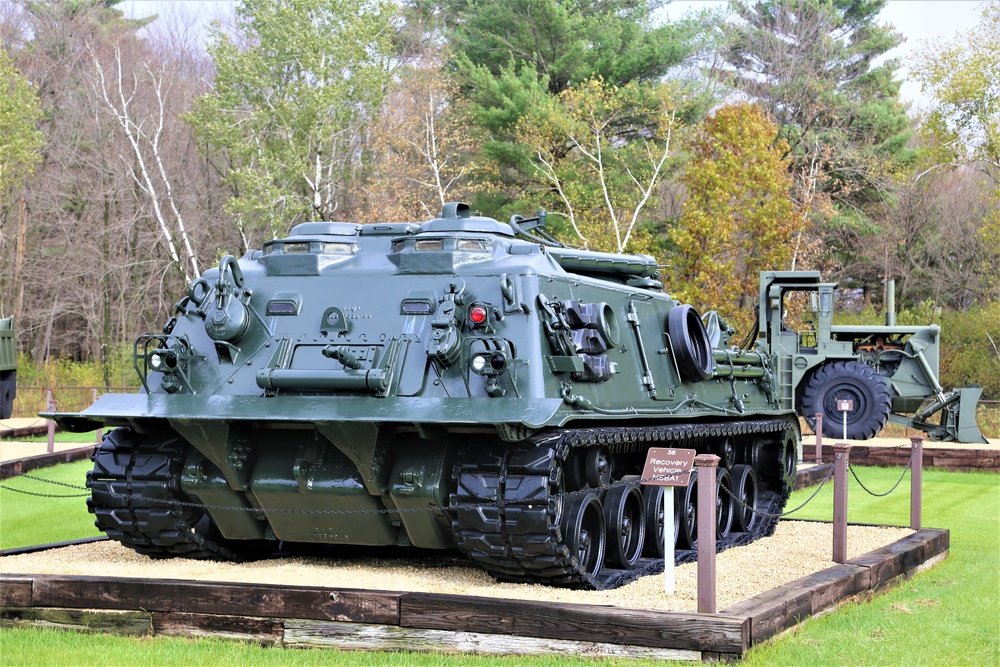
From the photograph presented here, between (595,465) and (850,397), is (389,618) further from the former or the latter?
(850,397)

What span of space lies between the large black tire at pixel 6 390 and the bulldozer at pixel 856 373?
15.3 m

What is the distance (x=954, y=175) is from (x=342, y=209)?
859 inches

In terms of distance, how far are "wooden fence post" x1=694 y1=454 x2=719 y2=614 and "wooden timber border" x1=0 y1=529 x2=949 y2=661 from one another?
0.57ft

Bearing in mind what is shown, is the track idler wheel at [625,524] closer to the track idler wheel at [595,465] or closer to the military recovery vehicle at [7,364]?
the track idler wheel at [595,465]

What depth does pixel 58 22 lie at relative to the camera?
42.8 metres

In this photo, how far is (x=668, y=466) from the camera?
30.3 ft

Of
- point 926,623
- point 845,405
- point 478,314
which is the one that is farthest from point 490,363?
point 845,405

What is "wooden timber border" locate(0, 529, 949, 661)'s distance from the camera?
795 cm

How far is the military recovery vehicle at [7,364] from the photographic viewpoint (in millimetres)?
25516

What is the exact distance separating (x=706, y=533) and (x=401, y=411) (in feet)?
7.69

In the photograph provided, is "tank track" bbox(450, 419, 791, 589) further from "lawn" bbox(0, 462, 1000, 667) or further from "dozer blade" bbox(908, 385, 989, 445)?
"dozer blade" bbox(908, 385, 989, 445)

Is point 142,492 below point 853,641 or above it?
above

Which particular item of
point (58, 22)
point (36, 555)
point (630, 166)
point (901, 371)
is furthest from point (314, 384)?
point (58, 22)

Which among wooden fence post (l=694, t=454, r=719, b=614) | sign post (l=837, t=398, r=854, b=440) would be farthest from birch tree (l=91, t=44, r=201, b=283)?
wooden fence post (l=694, t=454, r=719, b=614)
